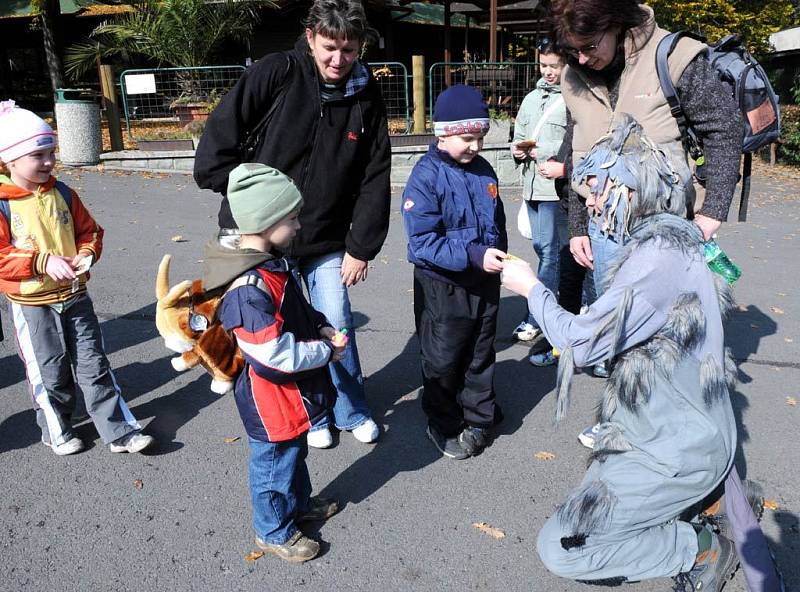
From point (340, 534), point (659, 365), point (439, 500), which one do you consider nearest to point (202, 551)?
point (340, 534)

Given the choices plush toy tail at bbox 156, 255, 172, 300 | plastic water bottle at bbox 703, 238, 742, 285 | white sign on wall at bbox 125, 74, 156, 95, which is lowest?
plastic water bottle at bbox 703, 238, 742, 285

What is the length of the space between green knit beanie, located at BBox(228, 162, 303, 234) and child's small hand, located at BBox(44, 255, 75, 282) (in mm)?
1221

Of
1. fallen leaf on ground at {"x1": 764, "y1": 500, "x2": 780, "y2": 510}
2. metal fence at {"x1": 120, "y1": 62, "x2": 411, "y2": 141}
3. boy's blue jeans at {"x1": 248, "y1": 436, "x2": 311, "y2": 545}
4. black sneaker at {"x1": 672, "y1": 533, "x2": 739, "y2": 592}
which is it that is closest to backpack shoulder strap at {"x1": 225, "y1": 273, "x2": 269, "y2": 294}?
boy's blue jeans at {"x1": 248, "y1": 436, "x2": 311, "y2": 545}

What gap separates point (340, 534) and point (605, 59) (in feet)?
7.71

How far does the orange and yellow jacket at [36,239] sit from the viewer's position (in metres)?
3.31

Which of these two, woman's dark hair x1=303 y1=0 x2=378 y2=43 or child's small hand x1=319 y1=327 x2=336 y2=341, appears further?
woman's dark hair x1=303 y1=0 x2=378 y2=43

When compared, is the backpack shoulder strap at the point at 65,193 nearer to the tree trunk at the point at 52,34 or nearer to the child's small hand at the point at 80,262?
the child's small hand at the point at 80,262

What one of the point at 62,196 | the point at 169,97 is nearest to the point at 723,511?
the point at 62,196

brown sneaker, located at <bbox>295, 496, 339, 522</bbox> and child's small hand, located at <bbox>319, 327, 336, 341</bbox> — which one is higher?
child's small hand, located at <bbox>319, 327, 336, 341</bbox>

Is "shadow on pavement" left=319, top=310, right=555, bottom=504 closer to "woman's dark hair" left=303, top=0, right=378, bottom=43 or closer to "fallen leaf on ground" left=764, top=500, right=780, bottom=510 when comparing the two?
"fallen leaf on ground" left=764, top=500, right=780, bottom=510

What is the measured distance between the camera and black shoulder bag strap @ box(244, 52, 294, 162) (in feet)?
11.1

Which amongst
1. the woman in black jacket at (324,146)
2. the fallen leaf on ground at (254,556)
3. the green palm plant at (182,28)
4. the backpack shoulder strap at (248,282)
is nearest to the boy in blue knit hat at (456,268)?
the woman in black jacket at (324,146)

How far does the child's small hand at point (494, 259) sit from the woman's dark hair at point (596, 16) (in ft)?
3.21

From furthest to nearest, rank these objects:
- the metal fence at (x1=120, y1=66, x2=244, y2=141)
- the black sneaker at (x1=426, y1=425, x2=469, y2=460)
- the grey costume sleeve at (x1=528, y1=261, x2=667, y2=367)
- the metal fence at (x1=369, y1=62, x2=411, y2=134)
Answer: the metal fence at (x1=369, y1=62, x2=411, y2=134) → the metal fence at (x1=120, y1=66, x2=244, y2=141) → the black sneaker at (x1=426, y1=425, x2=469, y2=460) → the grey costume sleeve at (x1=528, y1=261, x2=667, y2=367)
